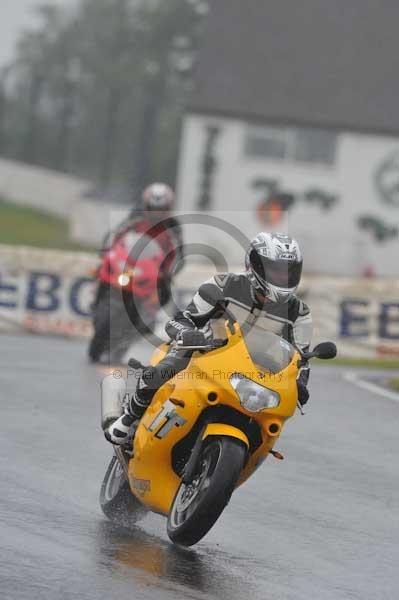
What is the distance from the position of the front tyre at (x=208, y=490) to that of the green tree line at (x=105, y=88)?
7049 cm

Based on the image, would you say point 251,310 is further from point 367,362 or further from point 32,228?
point 32,228

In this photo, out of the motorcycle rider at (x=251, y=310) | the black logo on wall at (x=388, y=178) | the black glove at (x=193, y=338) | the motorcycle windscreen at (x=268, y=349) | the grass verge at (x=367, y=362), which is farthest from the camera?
the black logo on wall at (x=388, y=178)

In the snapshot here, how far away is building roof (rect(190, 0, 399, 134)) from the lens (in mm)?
48500

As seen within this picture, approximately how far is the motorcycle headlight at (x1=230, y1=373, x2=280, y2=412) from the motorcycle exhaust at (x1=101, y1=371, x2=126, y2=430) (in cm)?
125

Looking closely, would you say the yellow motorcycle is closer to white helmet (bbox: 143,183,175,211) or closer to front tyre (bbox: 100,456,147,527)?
front tyre (bbox: 100,456,147,527)

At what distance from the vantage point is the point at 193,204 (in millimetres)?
48375

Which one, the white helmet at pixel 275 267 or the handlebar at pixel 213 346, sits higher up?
the white helmet at pixel 275 267

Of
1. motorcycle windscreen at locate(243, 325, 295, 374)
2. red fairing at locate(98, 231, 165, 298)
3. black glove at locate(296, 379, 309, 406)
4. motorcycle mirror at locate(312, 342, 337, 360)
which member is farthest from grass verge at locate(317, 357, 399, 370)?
motorcycle windscreen at locate(243, 325, 295, 374)

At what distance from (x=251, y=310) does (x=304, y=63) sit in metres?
42.2

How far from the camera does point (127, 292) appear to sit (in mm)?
15594

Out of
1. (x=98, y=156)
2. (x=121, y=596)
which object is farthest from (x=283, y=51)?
(x=98, y=156)

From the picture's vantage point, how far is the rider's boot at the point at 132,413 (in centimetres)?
778

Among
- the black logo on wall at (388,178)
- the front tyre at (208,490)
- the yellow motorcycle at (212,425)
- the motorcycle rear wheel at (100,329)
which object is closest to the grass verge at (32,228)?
the black logo on wall at (388,178)

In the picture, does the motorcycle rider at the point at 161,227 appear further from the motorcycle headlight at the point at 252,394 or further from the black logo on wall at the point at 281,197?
the black logo on wall at the point at 281,197
